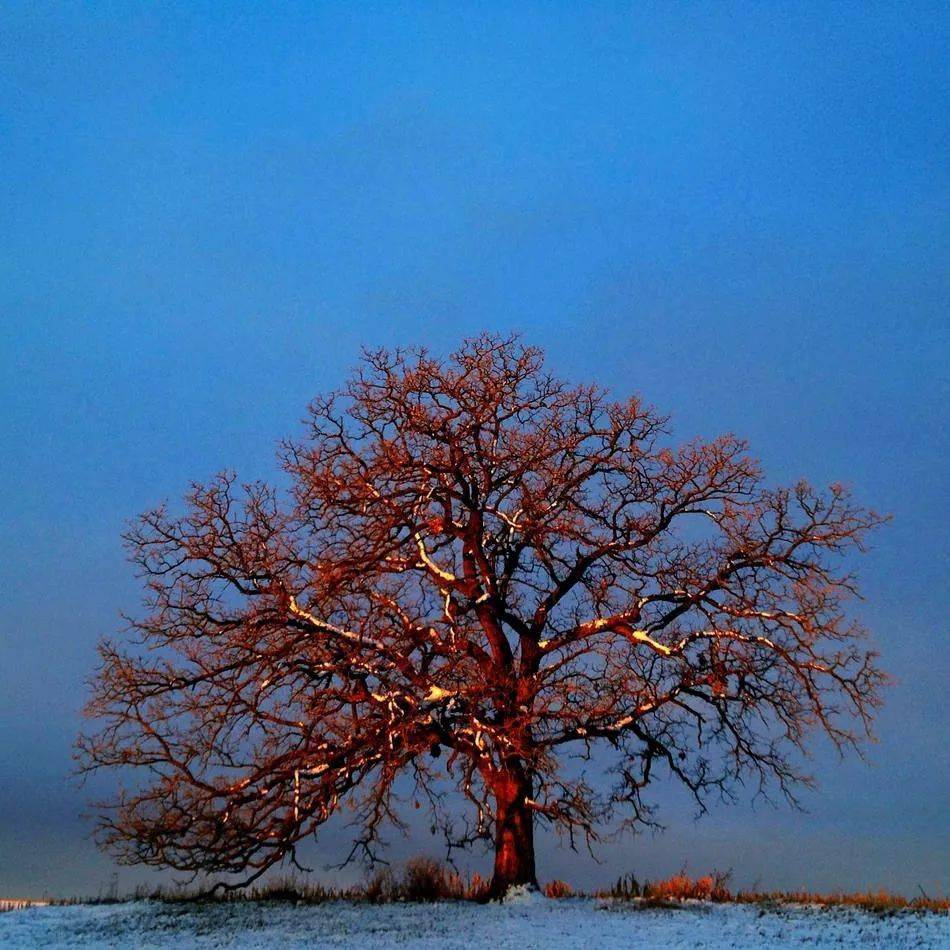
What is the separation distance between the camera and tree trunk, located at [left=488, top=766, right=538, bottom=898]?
2191 centimetres

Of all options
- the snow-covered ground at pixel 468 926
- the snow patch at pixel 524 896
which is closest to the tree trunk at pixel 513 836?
the snow patch at pixel 524 896

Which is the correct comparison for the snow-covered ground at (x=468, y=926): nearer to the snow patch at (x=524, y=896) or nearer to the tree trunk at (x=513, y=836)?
the snow patch at (x=524, y=896)

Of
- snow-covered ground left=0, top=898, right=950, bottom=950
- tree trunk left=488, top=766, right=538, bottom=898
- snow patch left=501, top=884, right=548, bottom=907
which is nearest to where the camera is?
snow-covered ground left=0, top=898, right=950, bottom=950

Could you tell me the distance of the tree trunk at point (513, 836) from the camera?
21.9 m

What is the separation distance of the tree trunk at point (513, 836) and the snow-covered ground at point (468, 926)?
26.9 inches

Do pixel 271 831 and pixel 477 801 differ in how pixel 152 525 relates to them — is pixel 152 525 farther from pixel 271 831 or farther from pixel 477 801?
pixel 477 801

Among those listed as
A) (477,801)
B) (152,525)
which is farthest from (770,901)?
(152,525)

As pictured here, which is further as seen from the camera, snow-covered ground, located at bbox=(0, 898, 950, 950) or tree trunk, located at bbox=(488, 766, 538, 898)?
tree trunk, located at bbox=(488, 766, 538, 898)

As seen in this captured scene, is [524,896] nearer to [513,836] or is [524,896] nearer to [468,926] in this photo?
[513,836]

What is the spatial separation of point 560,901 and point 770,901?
13.4 ft

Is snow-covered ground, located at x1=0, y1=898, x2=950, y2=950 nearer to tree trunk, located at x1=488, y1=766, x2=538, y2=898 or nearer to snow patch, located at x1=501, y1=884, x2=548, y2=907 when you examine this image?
snow patch, located at x1=501, y1=884, x2=548, y2=907

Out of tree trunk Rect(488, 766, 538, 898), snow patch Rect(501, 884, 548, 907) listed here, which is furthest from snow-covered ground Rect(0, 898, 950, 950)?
tree trunk Rect(488, 766, 538, 898)

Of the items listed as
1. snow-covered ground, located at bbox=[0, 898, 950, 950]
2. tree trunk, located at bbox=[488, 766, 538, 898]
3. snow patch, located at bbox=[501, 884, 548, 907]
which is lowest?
snow-covered ground, located at bbox=[0, 898, 950, 950]

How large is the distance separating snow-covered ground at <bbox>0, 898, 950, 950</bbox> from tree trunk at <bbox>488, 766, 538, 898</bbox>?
0.68 metres
